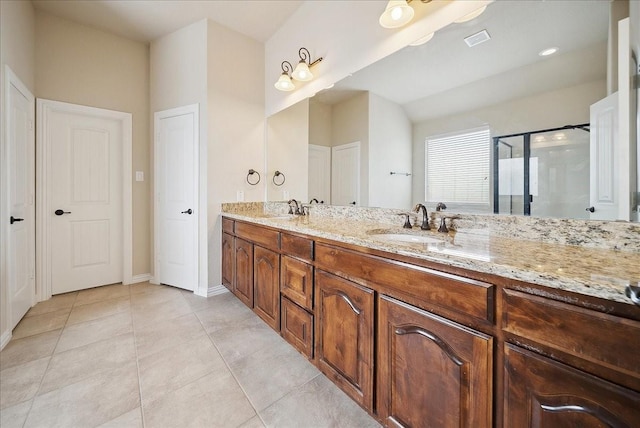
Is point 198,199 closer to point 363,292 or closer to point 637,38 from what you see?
point 363,292

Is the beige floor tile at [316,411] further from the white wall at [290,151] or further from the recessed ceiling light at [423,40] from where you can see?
the recessed ceiling light at [423,40]

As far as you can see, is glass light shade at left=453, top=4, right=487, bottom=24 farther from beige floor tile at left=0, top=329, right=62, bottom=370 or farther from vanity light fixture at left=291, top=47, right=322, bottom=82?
beige floor tile at left=0, top=329, right=62, bottom=370

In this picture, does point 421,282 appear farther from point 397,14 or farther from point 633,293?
point 397,14

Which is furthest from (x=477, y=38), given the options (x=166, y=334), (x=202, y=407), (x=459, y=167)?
(x=166, y=334)

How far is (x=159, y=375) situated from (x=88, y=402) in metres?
0.32

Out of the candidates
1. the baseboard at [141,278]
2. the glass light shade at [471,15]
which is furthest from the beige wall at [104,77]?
the glass light shade at [471,15]

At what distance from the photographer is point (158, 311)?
2414 mm

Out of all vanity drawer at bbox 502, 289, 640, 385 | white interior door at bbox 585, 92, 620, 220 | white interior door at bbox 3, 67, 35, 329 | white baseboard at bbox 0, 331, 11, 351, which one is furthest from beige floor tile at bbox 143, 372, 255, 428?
white interior door at bbox 585, 92, 620, 220

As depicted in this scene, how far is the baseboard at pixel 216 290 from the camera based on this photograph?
279cm

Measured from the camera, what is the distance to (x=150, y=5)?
251 cm

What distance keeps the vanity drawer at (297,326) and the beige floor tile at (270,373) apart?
→ 0.14 meters

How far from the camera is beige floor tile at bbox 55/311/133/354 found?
1.88m

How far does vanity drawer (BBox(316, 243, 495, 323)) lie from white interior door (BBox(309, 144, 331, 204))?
42.5 inches

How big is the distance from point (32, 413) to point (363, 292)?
67.8 inches
